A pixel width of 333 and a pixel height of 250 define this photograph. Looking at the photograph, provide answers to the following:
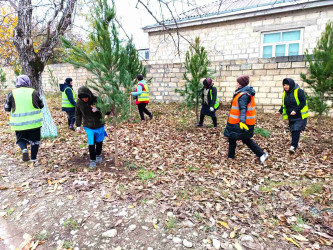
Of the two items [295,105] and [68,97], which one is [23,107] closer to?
[68,97]

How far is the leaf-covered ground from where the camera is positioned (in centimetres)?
248

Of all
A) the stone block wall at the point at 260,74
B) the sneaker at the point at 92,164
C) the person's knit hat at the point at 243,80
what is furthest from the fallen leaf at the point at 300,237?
the stone block wall at the point at 260,74

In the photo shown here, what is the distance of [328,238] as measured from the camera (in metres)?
2.49

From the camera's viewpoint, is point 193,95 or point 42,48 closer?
point 42,48

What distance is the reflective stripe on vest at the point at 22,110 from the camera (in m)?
3.91

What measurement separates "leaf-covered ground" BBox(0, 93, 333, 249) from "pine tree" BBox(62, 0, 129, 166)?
54.5 inches

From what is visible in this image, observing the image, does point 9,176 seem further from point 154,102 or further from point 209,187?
point 154,102

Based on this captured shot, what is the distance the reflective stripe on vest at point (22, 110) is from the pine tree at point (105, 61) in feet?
4.26

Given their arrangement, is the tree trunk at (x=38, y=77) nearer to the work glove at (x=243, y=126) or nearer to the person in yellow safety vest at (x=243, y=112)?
the person in yellow safety vest at (x=243, y=112)

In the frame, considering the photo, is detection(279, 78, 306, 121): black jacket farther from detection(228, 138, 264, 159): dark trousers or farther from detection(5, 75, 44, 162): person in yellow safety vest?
detection(5, 75, 44, 162): person in yellow safety vest

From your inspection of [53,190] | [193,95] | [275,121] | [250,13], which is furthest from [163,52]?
[53,190]

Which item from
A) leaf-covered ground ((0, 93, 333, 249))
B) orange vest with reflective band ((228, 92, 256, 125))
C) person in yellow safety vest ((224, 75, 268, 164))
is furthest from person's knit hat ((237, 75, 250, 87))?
leaf-covered ground ((0, 93, 333, 249))

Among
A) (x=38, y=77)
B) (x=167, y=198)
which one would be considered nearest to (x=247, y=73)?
(x=167, y=198)

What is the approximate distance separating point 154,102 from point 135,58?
8.09 feet
